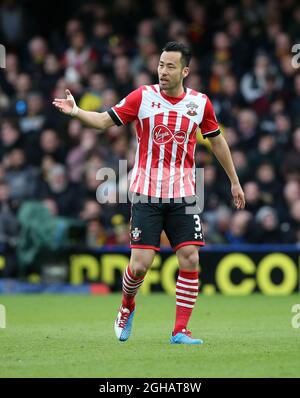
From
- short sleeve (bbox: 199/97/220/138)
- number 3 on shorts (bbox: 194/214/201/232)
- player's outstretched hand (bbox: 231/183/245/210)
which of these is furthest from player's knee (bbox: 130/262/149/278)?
short sleeve (bbox: 199/97/220/138)

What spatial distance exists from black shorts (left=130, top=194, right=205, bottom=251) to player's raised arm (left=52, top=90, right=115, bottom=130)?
67 centimetres

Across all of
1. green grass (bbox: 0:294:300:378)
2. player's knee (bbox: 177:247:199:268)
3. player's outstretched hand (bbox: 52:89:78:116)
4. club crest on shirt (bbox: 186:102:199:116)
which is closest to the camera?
green grass (bbox: 0:294:300:378)

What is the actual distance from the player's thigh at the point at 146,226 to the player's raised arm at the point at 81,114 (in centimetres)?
74

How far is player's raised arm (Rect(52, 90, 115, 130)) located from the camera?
8.05m

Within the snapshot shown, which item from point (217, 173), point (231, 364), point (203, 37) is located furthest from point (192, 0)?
point (231, 364)

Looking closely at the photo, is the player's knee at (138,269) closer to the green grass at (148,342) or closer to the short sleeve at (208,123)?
the green grass at (148,342)

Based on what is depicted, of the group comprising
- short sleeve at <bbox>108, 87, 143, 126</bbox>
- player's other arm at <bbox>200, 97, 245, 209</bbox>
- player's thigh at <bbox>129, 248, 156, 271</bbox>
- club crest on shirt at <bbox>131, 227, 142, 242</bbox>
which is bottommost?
player's thigh at <bbox>129, 248, 156, 271</bbox>

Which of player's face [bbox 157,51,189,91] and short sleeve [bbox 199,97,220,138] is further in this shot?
short sleeve [bbox 199,97,220,138]

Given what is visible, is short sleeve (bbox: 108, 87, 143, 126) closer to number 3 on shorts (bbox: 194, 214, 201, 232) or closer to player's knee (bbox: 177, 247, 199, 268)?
number 3 on shorts (bbox: 194, 214, 201, 232)

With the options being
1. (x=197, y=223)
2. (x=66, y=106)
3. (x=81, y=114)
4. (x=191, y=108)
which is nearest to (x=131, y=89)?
(x=191, y=108)

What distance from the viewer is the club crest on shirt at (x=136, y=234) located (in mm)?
8438

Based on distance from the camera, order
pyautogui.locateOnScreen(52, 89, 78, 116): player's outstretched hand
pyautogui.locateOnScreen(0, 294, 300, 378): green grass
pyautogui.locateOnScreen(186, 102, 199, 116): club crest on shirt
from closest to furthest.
Answer: 1. pyautogui.locateOnScreen(0, 294, 300, 378): green grass
2. pyautogui.locateOnScreen(52, 89, 78, 116): player's outstretched hand
3. pyautogui.locateOnScreen(186, 102, 199, 116): club crest on shirt

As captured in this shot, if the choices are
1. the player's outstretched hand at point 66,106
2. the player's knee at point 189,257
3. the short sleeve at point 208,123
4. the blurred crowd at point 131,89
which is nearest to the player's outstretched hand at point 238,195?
the short sleeve at point 208,123
